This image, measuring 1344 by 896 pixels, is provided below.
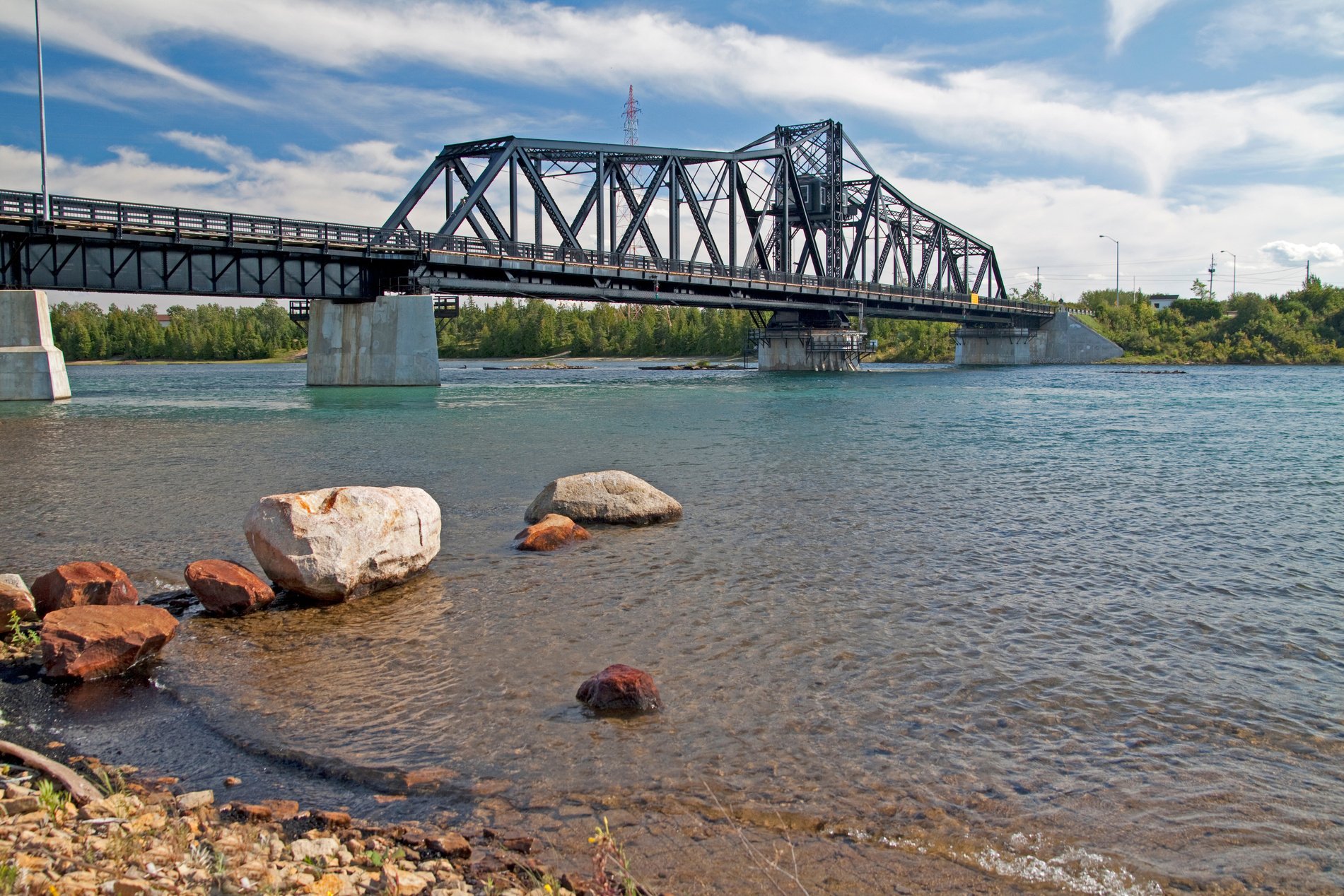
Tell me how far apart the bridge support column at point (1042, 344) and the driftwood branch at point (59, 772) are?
143544 mm

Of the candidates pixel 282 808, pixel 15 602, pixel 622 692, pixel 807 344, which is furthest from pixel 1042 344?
pixel 282 808

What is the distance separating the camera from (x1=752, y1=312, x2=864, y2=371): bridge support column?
110 m

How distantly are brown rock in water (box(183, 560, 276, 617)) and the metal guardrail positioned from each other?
4311 centimetres

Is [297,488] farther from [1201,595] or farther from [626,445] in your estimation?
[1201,595]

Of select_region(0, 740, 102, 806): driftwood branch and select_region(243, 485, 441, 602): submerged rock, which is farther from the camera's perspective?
select_region(243, 485, 441, 602): submerged rock

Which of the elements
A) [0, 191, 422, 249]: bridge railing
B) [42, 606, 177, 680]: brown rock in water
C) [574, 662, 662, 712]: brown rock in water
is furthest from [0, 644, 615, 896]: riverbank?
[0, 191, 422, 249]: bridge railing

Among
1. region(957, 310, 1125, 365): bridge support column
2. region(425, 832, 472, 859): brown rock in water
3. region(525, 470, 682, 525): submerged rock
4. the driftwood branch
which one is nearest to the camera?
region(425, 832, 472, 859): brown rock in water

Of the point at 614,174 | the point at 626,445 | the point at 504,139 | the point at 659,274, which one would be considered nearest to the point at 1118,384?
the point at 659,274

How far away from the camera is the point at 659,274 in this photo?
7875 cm

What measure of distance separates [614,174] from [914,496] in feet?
232

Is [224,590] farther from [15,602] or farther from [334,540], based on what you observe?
[15,602]

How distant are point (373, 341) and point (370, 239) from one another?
295 inches

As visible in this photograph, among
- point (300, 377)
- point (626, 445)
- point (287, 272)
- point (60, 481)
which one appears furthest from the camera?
point (300, 377)

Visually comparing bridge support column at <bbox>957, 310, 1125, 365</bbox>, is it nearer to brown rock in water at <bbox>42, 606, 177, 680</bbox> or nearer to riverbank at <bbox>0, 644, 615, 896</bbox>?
brown rock in water at <bbox>42, 606, 177, 680</bbox>
